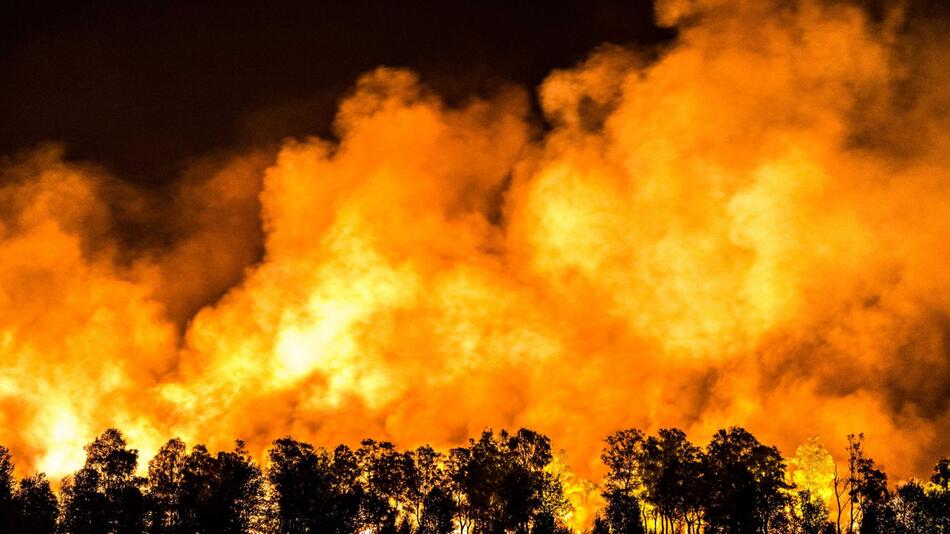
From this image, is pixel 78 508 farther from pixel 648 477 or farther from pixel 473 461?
pixel 648 477

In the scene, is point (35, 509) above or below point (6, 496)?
below

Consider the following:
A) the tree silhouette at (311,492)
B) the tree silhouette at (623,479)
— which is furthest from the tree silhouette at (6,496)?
the tree silhouette at (623,479)

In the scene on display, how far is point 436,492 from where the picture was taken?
333 feet

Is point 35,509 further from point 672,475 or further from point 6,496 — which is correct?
point 672,475

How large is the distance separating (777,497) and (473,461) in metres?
37.5

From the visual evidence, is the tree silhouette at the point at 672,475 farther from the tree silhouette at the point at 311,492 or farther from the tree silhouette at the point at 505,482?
the tree silhouette at the point at 311,492

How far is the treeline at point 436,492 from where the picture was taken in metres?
87.7

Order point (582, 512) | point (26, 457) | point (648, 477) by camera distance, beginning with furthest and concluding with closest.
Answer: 1. point (26, 457)
2. point (582, 512)
3. point (648, 477)

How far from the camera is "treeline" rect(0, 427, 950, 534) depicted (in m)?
87.7

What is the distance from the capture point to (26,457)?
17250 centimetres

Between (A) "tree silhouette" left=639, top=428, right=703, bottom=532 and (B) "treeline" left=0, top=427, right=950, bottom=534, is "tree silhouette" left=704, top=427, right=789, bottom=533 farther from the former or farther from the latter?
(A) "tree silhouette" left=639, top=428, right=703, bottom=532

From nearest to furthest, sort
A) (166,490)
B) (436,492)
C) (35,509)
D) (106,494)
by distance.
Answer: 1. (35,509)
2. (166,490)
3. (106,494)
4. (436,492)

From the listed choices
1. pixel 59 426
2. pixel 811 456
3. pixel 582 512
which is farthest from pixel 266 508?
pixel 59 426

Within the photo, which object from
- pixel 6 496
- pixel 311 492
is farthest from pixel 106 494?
pixel 311 492
